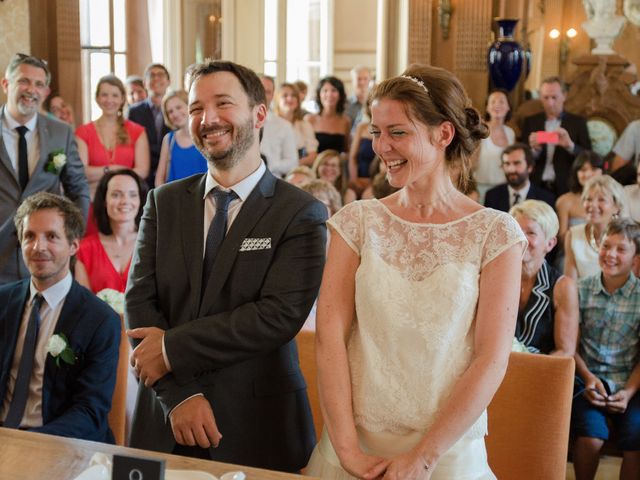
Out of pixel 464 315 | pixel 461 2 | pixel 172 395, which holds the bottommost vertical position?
pixel 172 395

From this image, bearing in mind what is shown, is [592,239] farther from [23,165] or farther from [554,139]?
[23,165]

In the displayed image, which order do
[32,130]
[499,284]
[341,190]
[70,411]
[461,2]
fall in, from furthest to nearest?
1. [461,2]
2. [341,190]
3. [32,130]
4. [70,411]
5. [499,284]

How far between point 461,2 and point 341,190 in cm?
324

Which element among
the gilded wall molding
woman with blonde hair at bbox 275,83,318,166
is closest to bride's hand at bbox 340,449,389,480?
woman with blonde hair at bbox 275,83,318,166

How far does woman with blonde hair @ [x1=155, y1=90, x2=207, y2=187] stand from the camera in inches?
229

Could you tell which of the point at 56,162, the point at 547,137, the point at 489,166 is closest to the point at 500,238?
the point at 56,162

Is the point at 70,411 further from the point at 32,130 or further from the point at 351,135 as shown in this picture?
the point at 351,135

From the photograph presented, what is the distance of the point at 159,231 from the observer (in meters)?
2.20

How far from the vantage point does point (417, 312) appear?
1944 mm

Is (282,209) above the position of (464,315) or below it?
above

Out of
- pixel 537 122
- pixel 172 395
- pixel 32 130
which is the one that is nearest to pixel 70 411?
pixel 172 395

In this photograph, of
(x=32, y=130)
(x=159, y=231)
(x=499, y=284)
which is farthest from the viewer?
(x=32, y=130)

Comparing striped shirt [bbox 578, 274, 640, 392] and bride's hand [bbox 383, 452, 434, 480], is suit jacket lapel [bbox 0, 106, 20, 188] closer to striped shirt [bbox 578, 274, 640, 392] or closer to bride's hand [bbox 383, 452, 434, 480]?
striped shirt [bbox 578, 274, 640, 392]

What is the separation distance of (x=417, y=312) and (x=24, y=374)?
1.35m
